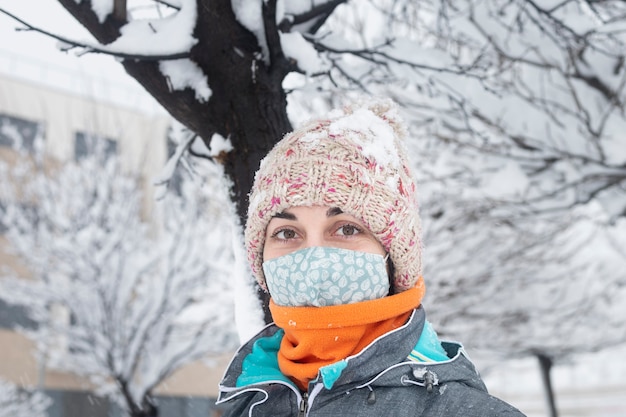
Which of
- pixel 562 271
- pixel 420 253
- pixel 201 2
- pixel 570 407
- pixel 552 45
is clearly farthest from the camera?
pixel 570 407

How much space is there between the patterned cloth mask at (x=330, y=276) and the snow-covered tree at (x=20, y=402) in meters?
14.4

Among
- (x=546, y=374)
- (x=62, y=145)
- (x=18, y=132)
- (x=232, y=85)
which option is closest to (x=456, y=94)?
(x=232, y=85)

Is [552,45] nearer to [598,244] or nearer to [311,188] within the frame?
[311,188]

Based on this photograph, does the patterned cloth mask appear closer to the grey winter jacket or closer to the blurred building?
the grey winter jacket

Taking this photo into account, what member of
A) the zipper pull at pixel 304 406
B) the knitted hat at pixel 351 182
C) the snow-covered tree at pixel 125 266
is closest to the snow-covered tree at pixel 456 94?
the knitted hat at pixel 351 182

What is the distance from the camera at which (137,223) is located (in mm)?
10984

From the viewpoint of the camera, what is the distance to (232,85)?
2459mm

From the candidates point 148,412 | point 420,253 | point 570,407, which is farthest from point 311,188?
point 570,407

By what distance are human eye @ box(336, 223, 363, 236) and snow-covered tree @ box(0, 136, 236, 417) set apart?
749 centimetres

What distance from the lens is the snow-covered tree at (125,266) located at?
943cm

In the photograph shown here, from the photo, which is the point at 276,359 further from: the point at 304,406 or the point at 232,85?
the point at 232,85

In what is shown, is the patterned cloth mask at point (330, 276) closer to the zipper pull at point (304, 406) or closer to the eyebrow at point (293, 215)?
the eyebrow at point (293, 215)

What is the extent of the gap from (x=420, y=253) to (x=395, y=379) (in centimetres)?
47

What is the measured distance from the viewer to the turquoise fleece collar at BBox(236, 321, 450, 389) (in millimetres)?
1641
